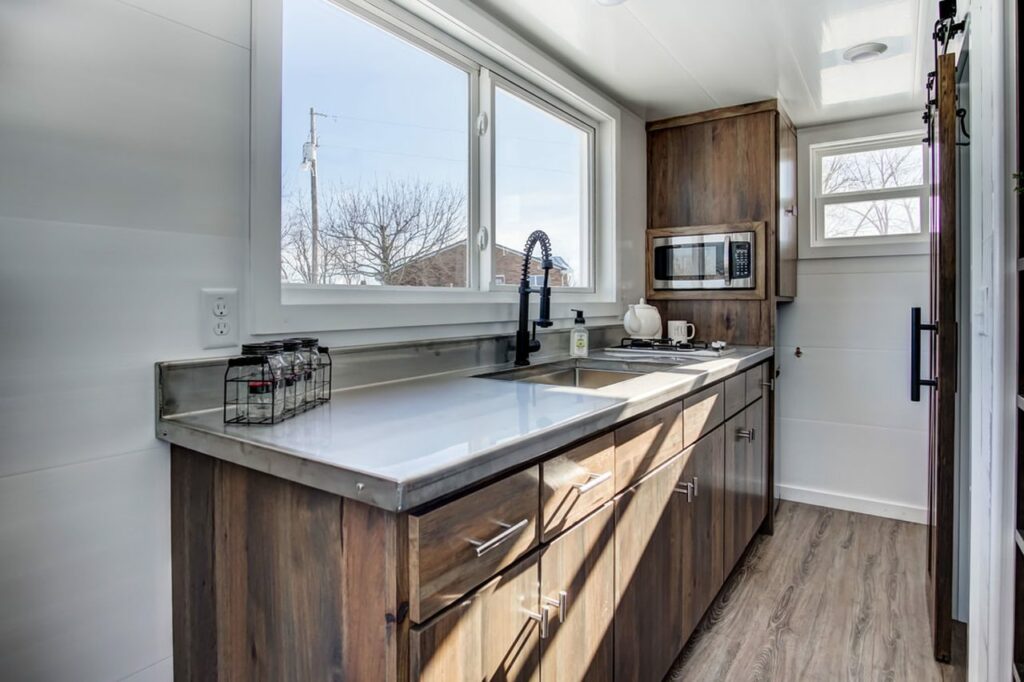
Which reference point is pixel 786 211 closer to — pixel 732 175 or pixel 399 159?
pixel 732 175

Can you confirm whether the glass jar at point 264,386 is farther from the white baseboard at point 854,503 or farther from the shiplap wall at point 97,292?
the white baseboard at point 854,503

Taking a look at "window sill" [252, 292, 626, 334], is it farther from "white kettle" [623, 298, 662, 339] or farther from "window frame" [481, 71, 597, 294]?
"white kettle" [623, 298, 662, 339]

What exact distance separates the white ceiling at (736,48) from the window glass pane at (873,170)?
0.24 metres

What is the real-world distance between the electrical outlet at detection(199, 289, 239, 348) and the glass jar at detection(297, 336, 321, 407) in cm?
15

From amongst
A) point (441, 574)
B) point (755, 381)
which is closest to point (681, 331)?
point (755, 381)

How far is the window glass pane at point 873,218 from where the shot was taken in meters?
3.07

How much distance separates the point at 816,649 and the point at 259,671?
1.82 metres

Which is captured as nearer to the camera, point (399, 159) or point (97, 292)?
point (97, 292)

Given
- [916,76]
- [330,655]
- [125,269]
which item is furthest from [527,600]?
[916,76]

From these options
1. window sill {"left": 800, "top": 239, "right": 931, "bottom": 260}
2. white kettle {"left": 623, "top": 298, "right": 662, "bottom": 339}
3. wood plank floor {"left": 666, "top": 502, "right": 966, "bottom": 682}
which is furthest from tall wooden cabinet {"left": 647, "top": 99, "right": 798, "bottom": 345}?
wood plank floor {"left": 666, "top": 502, "right": 966, "bottom": 682}

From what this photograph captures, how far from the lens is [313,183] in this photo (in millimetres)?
1518

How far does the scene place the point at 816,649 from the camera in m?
1.96

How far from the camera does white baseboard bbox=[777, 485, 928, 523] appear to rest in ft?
10.1

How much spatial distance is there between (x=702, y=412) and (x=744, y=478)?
2.38 feet
